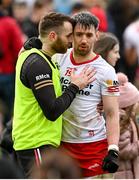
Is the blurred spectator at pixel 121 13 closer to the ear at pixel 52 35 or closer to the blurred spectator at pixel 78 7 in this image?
the blurred spectator at pixel 78 7

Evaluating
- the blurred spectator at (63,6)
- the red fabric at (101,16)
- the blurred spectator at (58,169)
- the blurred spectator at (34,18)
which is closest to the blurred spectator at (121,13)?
the red fabric at (101,16)

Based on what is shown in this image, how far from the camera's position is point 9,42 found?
12.9m

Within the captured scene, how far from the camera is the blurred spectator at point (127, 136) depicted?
840cm

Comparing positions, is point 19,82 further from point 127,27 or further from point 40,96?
point 127,27

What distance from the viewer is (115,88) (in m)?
7.79

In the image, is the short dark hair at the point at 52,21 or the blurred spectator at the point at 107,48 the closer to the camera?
the short dark hair at the point at 52,21

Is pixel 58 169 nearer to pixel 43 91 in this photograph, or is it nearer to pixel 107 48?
pixel 43 91

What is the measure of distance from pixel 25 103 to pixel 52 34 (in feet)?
2.02

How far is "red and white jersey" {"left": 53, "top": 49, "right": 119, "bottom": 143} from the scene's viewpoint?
25.6 ft

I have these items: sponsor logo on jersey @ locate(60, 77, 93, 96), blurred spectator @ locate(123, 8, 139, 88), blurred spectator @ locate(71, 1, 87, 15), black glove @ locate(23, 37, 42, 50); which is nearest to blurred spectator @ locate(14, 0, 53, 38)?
blurred spectator @ locate(71, 1, 87, 15)

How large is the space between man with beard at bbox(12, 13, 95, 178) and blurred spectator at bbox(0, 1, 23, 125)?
4857 mm

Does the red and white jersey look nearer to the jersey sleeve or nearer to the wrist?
the jersey sleeve

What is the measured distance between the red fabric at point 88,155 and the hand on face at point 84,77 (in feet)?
1.84

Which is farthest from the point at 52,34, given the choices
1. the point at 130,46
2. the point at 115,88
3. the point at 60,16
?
the point at 130,46
